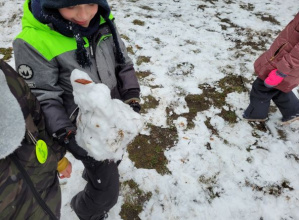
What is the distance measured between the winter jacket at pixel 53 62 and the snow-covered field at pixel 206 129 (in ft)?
3.93

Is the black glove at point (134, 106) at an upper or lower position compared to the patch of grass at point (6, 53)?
upper

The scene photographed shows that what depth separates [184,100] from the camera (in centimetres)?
331

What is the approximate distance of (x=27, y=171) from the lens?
3.70 feet

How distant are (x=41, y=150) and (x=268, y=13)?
571 centimetres

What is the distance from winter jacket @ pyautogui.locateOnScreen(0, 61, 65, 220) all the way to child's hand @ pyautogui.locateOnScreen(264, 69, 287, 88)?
7.36ft

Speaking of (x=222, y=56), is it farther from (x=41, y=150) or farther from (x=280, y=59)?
(x=41, y=150)

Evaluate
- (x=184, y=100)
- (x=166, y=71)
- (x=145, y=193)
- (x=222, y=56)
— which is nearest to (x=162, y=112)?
(x=184, y=100)

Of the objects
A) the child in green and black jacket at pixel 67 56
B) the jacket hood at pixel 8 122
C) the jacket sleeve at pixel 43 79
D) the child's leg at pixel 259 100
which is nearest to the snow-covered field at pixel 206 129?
the child's leg at pixel 259 100

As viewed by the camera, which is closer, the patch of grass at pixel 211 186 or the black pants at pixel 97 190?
the black pants at pixel 97 190

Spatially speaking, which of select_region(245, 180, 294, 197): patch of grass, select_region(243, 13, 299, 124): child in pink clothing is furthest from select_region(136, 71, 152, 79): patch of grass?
select_region(245, 180, 294, 197): patch of grass

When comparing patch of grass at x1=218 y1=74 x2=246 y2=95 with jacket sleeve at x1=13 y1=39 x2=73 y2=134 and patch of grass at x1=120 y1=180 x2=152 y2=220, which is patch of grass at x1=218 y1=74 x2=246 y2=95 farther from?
jacket sleeve at x1=13 y1=39 x2=73 y2=134

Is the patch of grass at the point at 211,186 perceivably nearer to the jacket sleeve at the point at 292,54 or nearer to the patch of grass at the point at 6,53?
the jacket sleeve at the point at 292,54

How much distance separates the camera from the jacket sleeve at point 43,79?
133cm

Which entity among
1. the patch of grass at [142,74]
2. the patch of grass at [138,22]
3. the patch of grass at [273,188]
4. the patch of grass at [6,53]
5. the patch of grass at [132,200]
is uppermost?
the patch of grass at [6,53]
